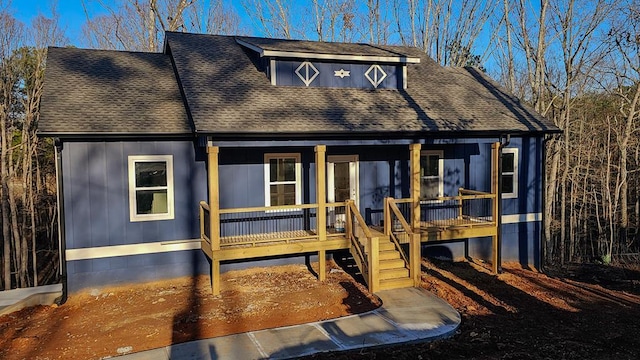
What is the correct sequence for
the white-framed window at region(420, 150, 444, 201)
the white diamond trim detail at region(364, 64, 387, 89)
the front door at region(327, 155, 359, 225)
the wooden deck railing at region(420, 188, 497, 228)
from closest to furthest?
the front door at region(327, 155, 359, 225)
the wooden deck railing at region(420, 188, 497, 228)
the white-framed window at region(420, 150, 444, 201)
the white diamond trim detail at region(364, 64, 387, 89)

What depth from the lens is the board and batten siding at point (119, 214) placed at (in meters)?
9.55

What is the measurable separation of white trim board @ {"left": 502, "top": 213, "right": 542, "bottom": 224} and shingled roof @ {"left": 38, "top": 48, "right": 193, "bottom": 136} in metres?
8.90

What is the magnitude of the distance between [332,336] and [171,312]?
10.6 ft

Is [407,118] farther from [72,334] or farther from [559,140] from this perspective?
[559,140]

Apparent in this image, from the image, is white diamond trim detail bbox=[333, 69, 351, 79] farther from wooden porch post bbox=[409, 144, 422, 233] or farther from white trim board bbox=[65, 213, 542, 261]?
white trim board bbox=[65, 213, 542, 261]

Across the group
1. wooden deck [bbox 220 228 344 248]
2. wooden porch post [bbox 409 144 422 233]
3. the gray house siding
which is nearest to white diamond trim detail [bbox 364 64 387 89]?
the gray house siding

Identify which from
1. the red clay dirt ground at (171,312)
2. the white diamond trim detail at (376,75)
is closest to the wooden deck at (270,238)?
the red clay dirt ground at (171,312)

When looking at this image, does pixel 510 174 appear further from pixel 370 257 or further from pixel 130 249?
pixel 130 249

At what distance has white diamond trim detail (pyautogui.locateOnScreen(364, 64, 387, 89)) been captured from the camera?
13000 millimetres

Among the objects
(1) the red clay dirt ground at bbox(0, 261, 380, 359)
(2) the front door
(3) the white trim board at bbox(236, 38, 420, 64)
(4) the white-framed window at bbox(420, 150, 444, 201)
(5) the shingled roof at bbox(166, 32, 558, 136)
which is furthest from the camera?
(4) the white-framed window at bbox(420, 150, 444, 201)

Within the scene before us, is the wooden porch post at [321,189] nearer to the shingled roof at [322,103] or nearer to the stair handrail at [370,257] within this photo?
the shingled roof at [322,103]

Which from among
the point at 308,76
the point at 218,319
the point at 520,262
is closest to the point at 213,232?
the point at 218,319

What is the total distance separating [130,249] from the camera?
392 inches

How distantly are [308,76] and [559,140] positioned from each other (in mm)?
13807
